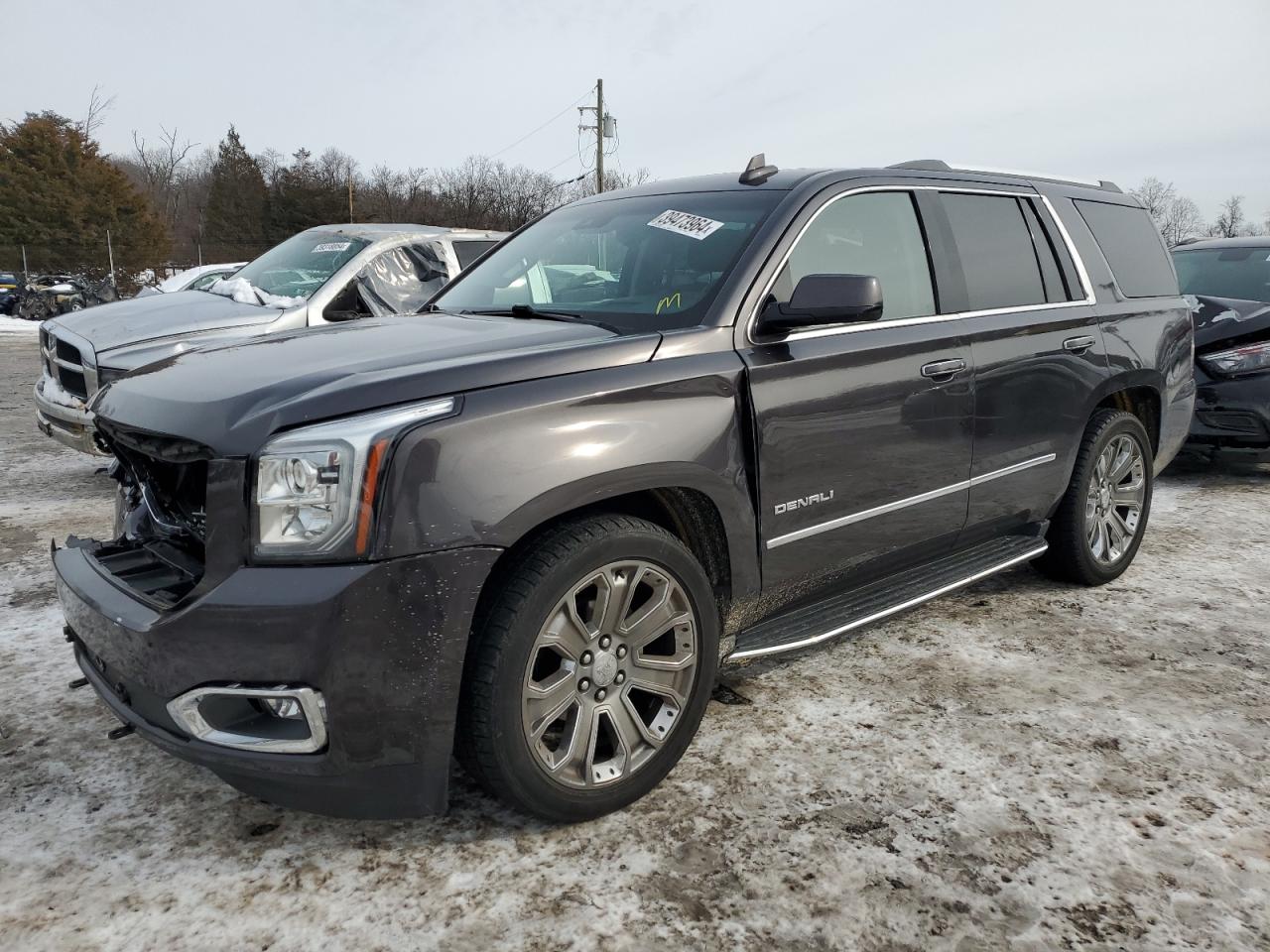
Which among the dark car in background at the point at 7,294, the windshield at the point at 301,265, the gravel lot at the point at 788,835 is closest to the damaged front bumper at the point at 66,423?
the windshield at the point at 301,265

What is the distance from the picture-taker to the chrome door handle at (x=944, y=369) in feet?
11.0

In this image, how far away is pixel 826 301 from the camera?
2.79 m

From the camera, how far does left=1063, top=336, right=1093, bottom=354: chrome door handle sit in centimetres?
402

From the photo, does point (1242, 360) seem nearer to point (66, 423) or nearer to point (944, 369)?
point (944, 369)

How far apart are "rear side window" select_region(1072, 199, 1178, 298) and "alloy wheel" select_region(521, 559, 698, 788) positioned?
3.10 m

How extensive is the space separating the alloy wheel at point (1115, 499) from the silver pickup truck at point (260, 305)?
3.70 m

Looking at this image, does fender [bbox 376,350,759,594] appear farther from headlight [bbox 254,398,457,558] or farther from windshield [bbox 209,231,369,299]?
windshield [bbox 209,231,369,299]

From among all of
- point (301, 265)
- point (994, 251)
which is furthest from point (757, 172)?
point (301, 265)

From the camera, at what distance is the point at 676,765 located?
9.40 ft

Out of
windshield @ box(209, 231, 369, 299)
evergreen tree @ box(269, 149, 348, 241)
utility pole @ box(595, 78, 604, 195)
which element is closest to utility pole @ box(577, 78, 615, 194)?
utility pole @ box(595, 78, 604, 195)

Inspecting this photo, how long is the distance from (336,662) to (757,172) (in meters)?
2.32

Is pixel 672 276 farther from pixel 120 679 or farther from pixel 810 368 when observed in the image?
pixel 120 679

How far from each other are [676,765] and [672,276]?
1.55 meters

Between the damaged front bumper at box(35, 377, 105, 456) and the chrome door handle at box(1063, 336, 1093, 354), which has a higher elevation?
Answer: the chrome door handle at box(1063, 336, 1093, 354)
